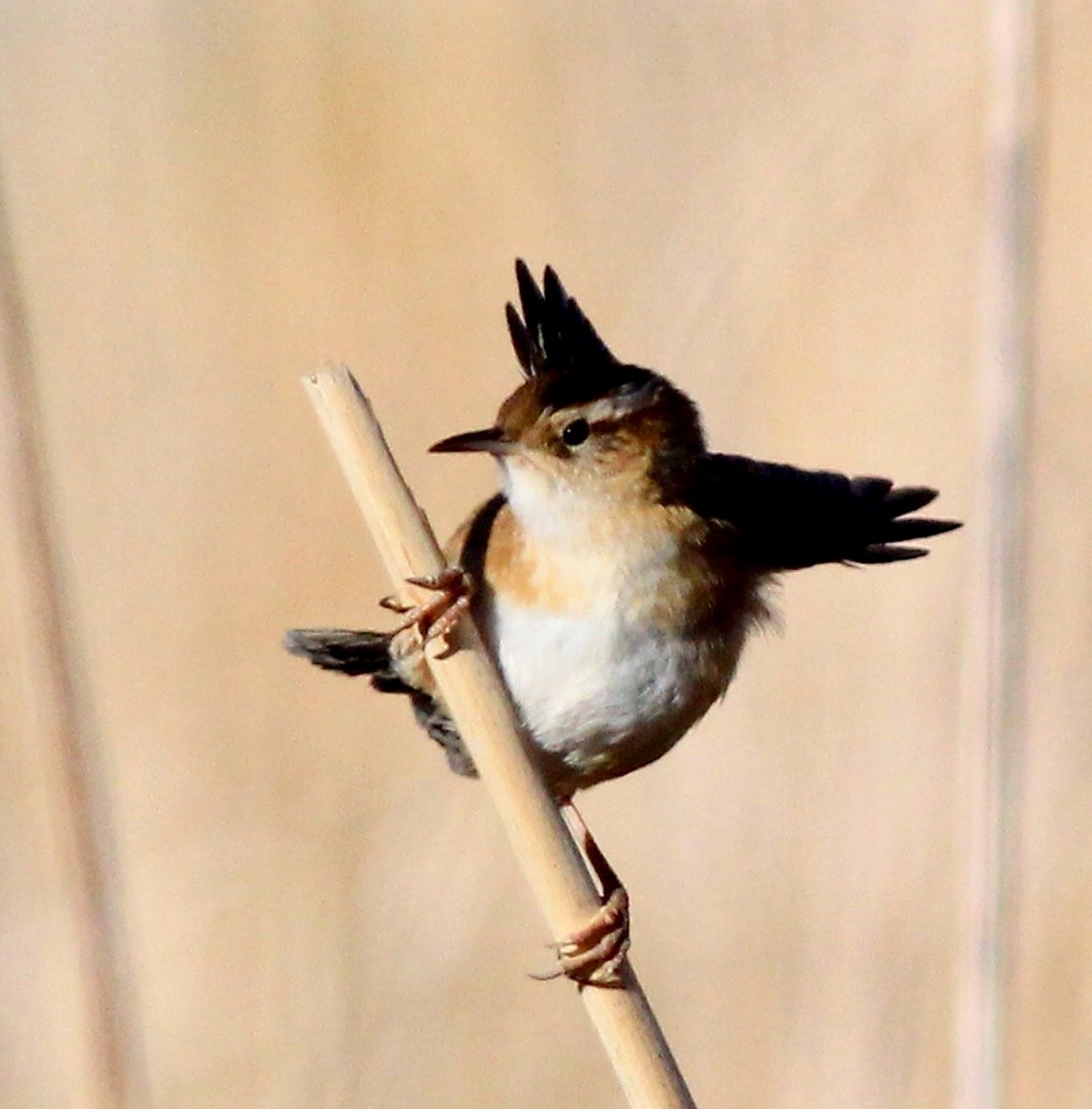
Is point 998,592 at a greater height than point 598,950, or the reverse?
point 998,592

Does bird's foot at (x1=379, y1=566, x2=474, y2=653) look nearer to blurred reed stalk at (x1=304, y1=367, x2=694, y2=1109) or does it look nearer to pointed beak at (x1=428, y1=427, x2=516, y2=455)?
blurred reed stalk at (x1=304, y1=367, x2=694, y2=1109)

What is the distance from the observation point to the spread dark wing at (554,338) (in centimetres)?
187

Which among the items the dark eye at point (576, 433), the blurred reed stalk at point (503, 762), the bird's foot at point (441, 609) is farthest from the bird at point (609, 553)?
the blurred reed stalk at point (503, 762)

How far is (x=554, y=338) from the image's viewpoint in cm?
188

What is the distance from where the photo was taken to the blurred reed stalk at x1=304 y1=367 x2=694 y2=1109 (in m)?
1.38

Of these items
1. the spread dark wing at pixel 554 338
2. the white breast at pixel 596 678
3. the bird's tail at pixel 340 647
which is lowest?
the white breast at pixel 596 678

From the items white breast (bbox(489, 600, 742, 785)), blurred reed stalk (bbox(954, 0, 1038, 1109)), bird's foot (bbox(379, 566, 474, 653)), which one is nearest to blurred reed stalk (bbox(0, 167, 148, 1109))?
bird's foot (bbox(379, 566, 474, 653))

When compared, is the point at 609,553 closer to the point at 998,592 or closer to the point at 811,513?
the point at 811,513

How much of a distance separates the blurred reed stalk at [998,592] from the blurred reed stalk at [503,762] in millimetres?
605

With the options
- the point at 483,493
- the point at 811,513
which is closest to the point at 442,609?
the point at 811,513

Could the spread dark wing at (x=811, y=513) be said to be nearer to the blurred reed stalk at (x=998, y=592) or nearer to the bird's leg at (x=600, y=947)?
the blurred reed stalk at (x=998, y=592)

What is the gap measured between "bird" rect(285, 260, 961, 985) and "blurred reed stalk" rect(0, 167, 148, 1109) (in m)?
0.28

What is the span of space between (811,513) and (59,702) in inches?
34.8

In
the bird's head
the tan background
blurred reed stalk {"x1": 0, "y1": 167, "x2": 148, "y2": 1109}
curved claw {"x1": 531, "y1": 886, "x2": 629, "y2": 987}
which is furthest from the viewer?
the tan background
